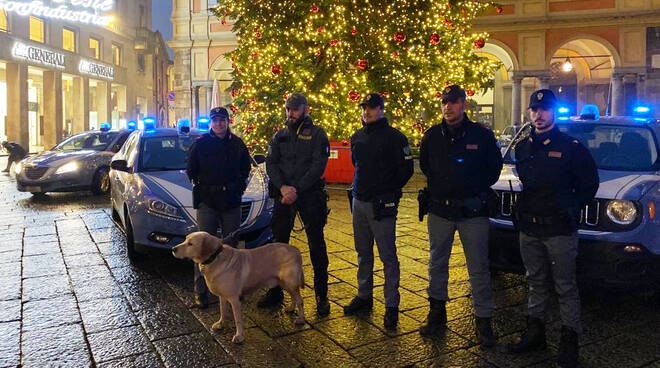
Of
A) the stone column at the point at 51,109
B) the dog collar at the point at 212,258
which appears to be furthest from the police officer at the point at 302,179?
the stone column at the point at 51,109

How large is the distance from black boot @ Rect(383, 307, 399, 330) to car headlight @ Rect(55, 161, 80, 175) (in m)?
9.35

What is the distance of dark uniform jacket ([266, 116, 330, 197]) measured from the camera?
14.1ft

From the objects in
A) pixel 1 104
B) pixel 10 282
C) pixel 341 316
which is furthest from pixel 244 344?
pixel 1 104

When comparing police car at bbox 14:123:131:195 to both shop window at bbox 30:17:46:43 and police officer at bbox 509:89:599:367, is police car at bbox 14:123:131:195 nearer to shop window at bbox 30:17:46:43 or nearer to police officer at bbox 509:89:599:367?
police officer at bbox 509:89:599:367

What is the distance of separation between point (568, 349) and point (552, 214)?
0.87 meters

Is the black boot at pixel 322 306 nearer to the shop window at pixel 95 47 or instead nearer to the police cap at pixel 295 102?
the police cap at pixel 295 102

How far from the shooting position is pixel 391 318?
4086mm

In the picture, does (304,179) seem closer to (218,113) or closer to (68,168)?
(218,113)

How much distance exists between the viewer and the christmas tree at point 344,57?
1256 cm

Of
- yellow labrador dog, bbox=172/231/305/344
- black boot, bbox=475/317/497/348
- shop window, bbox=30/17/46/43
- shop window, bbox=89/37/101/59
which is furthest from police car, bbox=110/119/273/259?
shop window, bbox=89/37/101/59

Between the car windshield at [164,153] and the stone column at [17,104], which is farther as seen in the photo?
the stone column at [17,104]

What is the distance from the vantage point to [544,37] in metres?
21.3

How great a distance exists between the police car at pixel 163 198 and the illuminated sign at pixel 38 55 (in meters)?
21.9

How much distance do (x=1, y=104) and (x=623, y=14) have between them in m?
28.9
